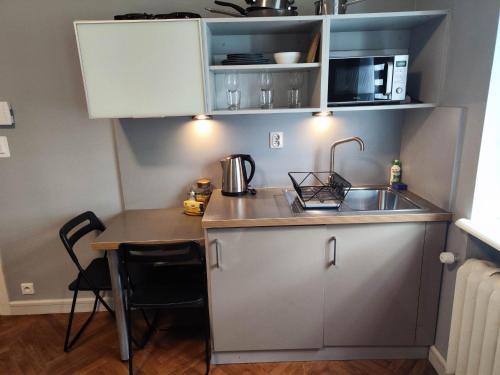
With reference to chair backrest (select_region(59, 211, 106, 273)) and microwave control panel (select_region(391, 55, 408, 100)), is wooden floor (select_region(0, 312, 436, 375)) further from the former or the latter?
microwave control panel (select_region(391, 55, 408, 100))

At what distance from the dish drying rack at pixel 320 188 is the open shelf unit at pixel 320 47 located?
0.42 metres

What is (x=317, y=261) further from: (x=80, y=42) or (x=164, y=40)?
(x=80, y=42)

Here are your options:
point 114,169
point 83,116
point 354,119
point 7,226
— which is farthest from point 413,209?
point 7,226

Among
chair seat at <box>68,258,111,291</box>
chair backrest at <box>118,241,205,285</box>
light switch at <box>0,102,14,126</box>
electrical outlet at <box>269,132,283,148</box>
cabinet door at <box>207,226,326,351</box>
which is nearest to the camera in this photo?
chair backrest at <box>118,241,205,285</box>

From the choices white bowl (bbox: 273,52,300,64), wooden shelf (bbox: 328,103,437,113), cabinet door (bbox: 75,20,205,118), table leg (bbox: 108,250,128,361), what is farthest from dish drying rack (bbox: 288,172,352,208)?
table leg (bbox: 108,250,128,361)

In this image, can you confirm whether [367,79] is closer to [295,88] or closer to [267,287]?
[295,88]

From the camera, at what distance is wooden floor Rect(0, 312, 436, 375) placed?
1757 millimetres

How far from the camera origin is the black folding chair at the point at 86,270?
1.79m

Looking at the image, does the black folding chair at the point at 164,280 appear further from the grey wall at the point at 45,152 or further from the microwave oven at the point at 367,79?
the microwave oven at the point at 367,79

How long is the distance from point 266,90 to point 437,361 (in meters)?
1.79

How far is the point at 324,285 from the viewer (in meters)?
1.67

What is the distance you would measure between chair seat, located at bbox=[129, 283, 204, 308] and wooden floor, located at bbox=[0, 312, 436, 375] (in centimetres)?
45

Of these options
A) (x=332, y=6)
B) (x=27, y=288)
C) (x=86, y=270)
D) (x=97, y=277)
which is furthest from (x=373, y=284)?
(x=27, y=288)

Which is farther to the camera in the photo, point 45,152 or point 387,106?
point 45,152
